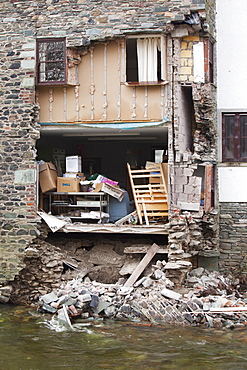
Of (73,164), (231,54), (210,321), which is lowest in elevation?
(210,321)

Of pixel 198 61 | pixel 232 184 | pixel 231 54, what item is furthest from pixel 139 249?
pixel 231 54

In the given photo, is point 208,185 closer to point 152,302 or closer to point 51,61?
point 152,302

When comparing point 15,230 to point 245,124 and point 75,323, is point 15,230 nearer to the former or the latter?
point 75,323

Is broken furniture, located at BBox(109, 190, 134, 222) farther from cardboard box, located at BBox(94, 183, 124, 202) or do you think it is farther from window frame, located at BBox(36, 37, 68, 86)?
window frame, located at BBox(36, 37, 68, 86)

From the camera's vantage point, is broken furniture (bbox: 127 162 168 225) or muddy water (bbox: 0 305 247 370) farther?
broken furniture (bbox: 127 162 168 225)

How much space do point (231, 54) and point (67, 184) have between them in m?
6.46

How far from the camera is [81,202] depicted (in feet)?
56.3

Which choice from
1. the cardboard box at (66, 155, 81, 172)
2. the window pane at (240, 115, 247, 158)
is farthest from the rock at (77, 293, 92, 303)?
the window pane at (240, 115, 247, 158)

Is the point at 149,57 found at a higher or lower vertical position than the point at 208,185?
higher

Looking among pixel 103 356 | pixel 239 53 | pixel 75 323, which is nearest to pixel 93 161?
pixel 239 53

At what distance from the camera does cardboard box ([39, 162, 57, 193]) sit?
17.0 metres

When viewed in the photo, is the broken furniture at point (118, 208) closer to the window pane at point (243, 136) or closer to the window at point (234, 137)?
the window at point (234, 137)

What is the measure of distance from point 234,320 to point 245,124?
6.50 metres

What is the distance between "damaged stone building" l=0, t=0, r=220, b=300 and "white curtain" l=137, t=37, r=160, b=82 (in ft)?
0.09
